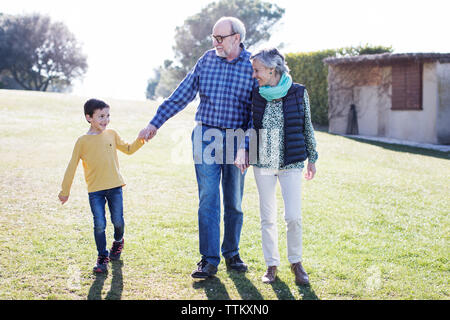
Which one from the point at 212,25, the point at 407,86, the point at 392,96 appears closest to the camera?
the point at 407,86

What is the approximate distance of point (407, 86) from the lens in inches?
714

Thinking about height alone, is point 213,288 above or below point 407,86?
below

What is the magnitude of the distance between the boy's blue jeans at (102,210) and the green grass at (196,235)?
0.31 metres

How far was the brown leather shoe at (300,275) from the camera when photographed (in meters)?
4.36

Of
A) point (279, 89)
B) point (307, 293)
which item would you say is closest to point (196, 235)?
point (307, 293)

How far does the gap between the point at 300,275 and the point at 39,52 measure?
145 feet

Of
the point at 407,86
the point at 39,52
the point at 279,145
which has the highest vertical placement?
the point at 39,52

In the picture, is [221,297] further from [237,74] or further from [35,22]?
[35,22]

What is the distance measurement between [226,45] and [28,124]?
52.3 ft

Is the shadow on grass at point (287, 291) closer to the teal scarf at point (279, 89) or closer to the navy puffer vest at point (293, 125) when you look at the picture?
the navy puffer vest at point (293, 125)

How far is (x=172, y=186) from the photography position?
31.2ft

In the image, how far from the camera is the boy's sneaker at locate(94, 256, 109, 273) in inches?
182

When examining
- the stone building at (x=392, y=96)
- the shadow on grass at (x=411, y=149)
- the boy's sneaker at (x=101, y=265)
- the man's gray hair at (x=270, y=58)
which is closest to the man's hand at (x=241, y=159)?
the man's gray hair at (x=270, y=58)

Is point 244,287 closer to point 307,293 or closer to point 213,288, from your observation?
point 213,288
